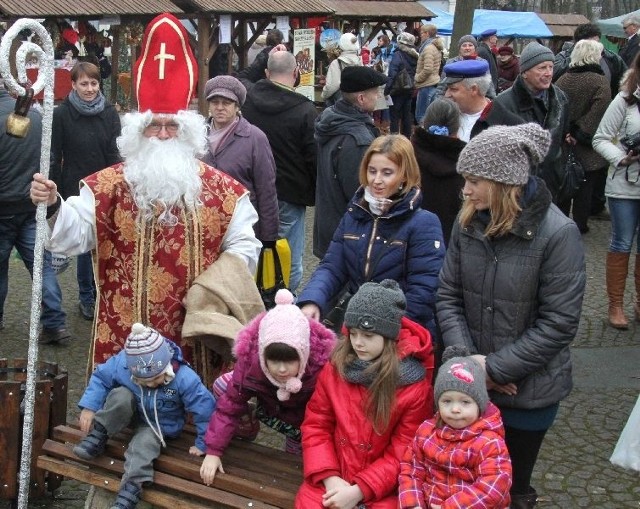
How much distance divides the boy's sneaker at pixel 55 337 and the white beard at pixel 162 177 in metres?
2.62

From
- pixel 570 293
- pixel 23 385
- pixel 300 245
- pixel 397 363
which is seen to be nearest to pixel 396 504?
pixel 397 363

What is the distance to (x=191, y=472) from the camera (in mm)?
3609

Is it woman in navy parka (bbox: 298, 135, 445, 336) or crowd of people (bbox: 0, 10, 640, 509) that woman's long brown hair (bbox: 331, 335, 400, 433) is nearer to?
crowd of people (bbox: 0, 10, 640, 509)

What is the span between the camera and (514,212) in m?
3.27

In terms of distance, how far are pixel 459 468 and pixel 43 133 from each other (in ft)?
6.88

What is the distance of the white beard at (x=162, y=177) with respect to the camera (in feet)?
12.6

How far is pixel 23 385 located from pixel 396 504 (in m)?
1.84

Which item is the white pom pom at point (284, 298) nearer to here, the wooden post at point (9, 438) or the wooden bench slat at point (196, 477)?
the wooden bench slat at point (196, 477)

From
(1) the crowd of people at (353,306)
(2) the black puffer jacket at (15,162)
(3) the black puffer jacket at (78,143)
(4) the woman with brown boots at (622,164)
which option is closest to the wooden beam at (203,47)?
(3) the black puffer jacket at (78,143)

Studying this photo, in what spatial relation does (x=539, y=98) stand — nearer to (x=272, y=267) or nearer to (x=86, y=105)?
(x=272, y=267)

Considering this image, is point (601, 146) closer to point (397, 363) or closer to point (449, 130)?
point (449, 130)

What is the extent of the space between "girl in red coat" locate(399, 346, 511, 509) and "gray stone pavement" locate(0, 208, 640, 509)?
139 centimetres

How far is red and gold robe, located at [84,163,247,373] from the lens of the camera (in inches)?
153

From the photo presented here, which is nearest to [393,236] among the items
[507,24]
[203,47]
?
[203,47]
